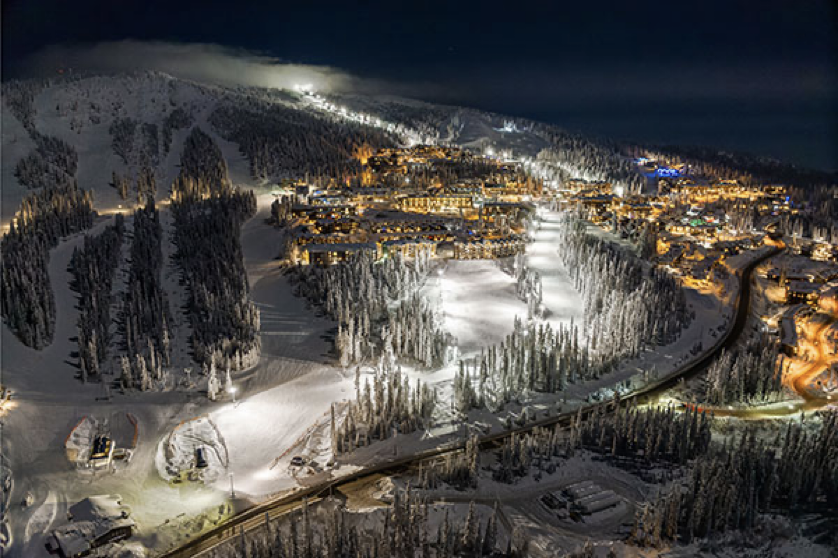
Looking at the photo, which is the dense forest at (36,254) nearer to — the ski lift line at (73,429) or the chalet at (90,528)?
the ski lift line at (73,429)

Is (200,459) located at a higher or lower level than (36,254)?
lower

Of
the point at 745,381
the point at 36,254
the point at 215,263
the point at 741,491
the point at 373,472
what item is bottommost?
the point at 373,472

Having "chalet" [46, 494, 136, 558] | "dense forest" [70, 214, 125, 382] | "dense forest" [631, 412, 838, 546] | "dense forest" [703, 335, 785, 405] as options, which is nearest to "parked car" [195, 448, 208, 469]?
"chalet" [46, 494, 136, 558]

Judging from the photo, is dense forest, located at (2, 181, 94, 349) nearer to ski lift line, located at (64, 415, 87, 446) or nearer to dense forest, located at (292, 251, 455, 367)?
ski lift line, located at (64, 415, 87, 446)

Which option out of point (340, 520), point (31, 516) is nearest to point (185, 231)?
point (31, 516)

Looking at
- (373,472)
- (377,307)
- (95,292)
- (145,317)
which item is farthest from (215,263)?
(373,472)

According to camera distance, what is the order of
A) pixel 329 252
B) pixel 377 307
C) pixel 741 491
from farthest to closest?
pixel 329 252, pixel 377 307, pixel 741 491

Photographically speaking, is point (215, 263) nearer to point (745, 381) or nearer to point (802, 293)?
point (745, 381)

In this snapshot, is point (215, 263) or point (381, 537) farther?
point (215, 263)

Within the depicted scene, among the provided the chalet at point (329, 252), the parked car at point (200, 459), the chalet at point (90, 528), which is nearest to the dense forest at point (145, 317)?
the parked car at point (200, 459)
